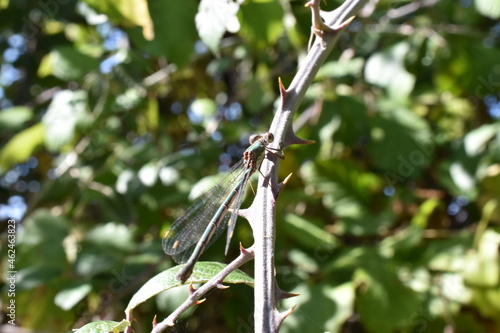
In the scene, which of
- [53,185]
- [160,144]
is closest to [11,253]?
[53,185]

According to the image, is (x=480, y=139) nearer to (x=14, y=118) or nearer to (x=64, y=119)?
(x=64, y=119)

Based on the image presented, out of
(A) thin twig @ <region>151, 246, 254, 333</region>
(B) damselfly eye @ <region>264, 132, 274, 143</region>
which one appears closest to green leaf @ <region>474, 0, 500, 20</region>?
(B) damselfly eye @ <region>264, 132, 274, 143</region>

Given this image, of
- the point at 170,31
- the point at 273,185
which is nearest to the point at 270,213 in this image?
the point at 273,185

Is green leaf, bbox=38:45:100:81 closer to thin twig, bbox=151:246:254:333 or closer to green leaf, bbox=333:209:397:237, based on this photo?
green leaf, bbox=333:209:397:237

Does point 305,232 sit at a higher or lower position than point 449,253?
higher

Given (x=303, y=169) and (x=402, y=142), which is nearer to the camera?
(x=402, y=142)

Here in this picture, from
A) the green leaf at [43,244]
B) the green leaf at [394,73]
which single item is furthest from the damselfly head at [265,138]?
the green leaf at [394,73]

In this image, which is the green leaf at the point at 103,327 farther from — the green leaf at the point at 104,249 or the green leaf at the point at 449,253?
the green leaf at the point at 449,253
